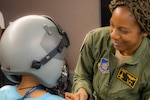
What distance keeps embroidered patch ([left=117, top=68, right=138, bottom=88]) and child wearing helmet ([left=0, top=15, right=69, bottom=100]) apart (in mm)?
332

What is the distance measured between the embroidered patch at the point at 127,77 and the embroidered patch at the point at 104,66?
2.7 inches

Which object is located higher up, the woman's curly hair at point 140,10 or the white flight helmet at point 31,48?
the woman's curly hair at point 140,10

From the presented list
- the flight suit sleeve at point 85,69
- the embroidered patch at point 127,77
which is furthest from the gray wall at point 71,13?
the embroidered patch at point 127,77

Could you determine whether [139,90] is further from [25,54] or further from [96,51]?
[25,54]

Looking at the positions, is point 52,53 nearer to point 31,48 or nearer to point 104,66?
point 31,48

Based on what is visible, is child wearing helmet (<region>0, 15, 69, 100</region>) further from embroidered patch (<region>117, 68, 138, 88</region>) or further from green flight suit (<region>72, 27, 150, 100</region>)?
embroidered patch (<region>117, 68, 138, 88</region>)

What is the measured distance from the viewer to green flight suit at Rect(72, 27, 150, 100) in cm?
140

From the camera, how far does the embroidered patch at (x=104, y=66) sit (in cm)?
147

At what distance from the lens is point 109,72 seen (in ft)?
4.79

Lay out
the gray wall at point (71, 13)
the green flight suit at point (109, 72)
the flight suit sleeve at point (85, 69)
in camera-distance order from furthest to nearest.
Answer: the gray wall at point (71, 13) < the flight suit sleeve at point (85, 69) < the green flight suit at point (109, 72)

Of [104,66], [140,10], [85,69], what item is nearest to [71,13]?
[85,69]

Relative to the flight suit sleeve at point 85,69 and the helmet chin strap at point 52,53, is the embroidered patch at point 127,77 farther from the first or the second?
the helmet chin strap at point 52,53

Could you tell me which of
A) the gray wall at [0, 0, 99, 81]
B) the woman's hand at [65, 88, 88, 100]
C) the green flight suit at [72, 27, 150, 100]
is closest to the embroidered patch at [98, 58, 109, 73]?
the green flight suit at [72, 27, 150, 100]

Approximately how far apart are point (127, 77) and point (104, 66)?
134mm
